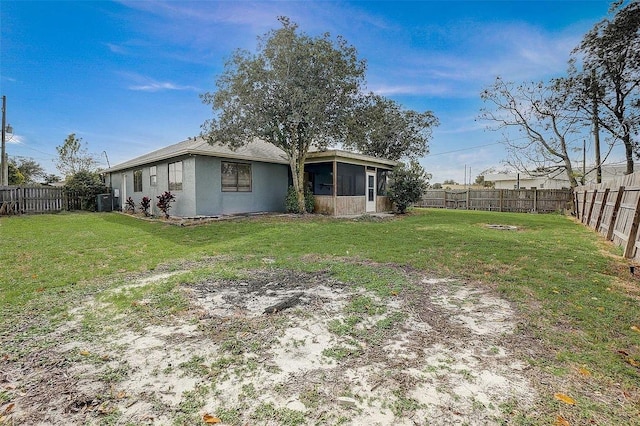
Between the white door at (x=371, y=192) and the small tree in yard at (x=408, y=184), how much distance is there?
2.92 feet

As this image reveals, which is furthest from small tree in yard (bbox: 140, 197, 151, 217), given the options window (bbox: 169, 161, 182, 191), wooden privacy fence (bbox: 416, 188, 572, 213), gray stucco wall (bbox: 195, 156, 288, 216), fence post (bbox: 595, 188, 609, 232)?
fence post (bbox: 595, 188, 609, 232)

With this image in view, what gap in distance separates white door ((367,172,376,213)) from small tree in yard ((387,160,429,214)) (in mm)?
891

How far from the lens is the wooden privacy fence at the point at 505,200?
739 inches

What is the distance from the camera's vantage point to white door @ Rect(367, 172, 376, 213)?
1578 cm

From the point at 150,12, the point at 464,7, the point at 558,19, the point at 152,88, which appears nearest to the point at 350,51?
the point at 464,7

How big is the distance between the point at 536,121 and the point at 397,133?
29.0 ft

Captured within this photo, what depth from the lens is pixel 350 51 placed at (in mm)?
12281

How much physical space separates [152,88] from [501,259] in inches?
628

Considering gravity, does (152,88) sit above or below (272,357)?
above

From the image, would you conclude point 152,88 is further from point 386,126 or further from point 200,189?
point 386,126

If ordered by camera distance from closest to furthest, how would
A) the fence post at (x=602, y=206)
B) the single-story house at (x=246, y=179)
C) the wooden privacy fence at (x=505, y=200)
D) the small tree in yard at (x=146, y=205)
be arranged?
the fence post at (x=602, y=206) < the single-story house at (x=246, y=179) < the small tree in yard at (x=146, y=205) < the wooden privacy fence at (x=505, y=200)

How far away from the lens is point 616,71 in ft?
55.2

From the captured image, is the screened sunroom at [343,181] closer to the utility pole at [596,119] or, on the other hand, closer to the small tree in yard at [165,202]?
the small tree in yard at [165,202]

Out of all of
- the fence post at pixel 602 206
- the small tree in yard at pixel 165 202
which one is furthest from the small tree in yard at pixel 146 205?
the fence post at pixel 602 206
